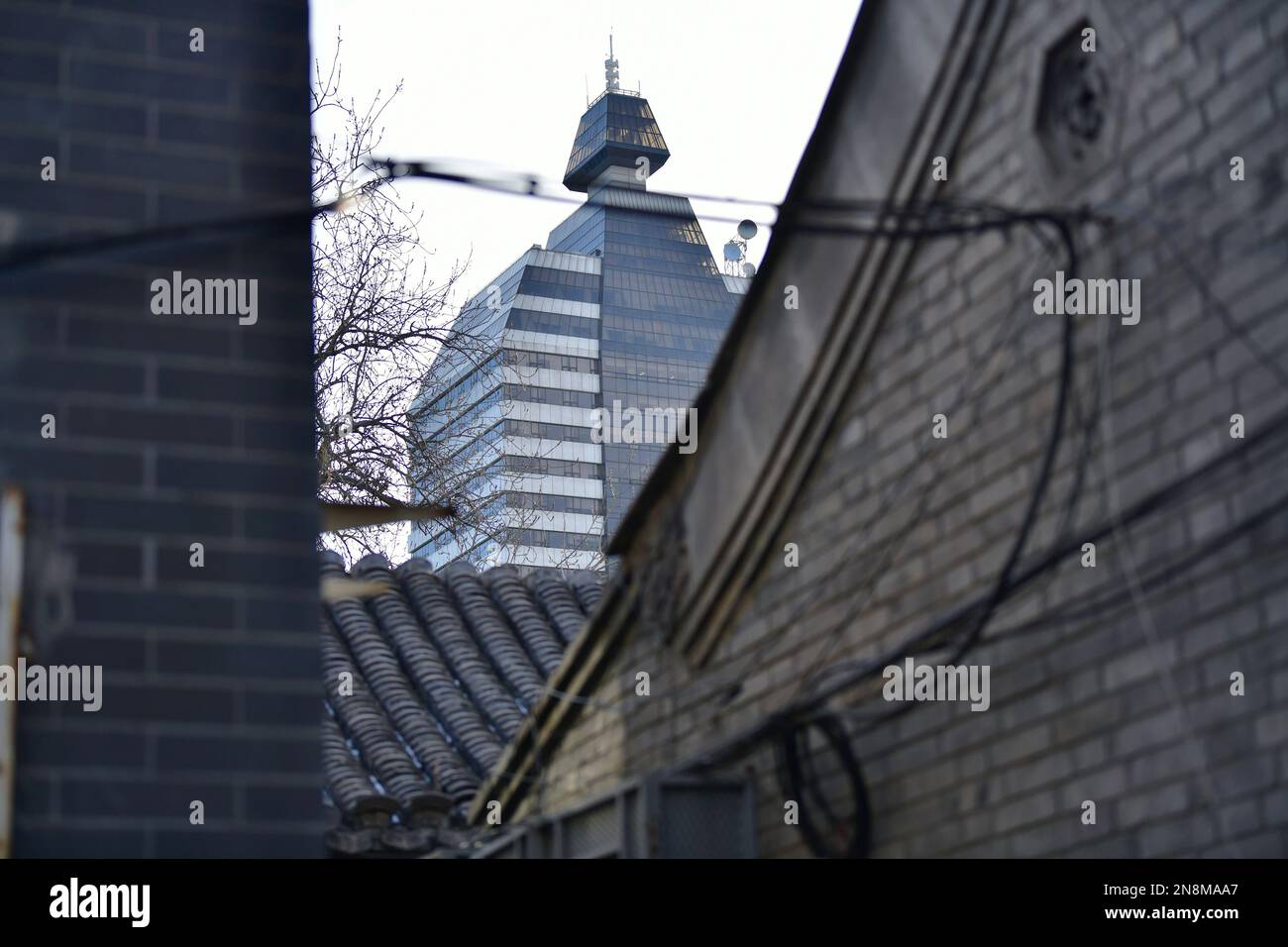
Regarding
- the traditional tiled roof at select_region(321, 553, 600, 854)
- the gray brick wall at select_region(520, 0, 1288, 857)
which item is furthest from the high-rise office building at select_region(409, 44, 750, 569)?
the gray brick wall at select_region(520, 0, 1288, 857)

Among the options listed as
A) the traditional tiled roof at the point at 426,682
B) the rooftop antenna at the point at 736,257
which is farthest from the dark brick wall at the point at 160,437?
the rooftop antenna at the point at 736,257

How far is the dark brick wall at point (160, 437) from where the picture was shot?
4551mm

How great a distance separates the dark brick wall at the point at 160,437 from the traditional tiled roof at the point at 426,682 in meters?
4.91

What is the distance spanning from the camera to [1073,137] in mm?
6363

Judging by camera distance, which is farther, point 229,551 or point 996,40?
point 996,40

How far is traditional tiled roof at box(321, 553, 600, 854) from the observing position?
1028cm

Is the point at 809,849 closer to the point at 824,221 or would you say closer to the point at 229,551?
the point at 824,221

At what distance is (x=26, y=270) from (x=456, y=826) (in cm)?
631

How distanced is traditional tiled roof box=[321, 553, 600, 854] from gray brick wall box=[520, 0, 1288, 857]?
3.24 metres

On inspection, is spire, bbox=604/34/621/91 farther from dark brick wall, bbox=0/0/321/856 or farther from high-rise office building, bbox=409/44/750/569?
dark brick wall, bbox=0/0/321/856

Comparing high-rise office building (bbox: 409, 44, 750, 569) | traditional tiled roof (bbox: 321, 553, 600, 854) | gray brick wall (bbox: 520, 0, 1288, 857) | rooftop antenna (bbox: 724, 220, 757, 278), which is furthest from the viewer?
rooftop antenna (bbox: 724, 220, 757, 278)

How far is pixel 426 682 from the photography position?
11977 mm

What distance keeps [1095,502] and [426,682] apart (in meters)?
6.83
